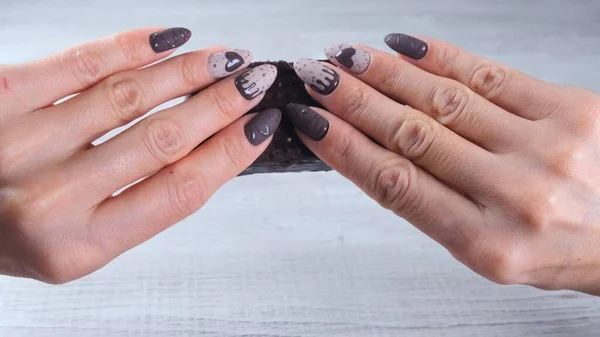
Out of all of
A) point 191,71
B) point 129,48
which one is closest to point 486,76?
point 191,71

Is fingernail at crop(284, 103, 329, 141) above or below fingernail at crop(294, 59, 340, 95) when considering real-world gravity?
below

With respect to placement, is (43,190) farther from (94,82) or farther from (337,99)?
(337,99)

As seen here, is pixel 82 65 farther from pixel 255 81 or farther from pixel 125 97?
pixel 255 81

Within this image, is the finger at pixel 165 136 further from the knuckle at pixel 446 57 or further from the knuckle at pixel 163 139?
the knuckle at pixel 446 57

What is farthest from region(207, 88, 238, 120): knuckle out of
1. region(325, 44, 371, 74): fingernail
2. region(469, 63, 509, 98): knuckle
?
region(469, 63, 509, 98): knuckle

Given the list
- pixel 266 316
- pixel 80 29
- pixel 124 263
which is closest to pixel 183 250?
pixel 124 263

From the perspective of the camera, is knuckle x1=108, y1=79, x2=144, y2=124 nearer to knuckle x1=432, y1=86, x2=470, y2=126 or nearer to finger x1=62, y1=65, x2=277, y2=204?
finger x1=62, y1=65, x2=277, y2=204
